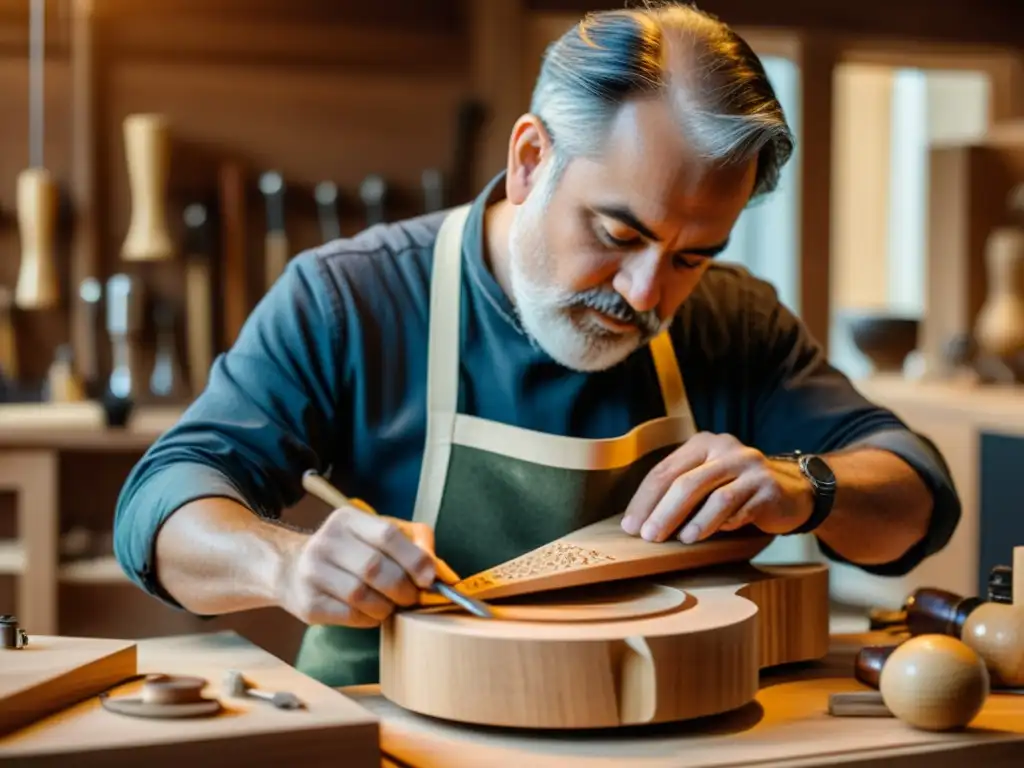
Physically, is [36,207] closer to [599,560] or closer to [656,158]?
[656,158]

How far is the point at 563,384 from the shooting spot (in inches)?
82.4

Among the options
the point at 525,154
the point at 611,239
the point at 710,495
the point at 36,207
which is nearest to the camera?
the point at 710,495

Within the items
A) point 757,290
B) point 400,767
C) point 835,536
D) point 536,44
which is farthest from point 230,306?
point 400,767

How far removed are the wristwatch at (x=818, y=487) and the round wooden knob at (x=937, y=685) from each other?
1.40 feet

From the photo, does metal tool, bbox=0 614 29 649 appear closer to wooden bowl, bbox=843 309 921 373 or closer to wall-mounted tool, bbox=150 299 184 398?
wall-mounted tool, bbox=150 299 184 398

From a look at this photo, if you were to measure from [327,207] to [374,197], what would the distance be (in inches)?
5.8

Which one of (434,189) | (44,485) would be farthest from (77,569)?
(434,189)

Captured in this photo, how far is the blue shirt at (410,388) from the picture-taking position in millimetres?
1945

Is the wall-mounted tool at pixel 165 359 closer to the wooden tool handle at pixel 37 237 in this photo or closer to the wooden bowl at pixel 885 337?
the wooden tool handle at pixel 37 237

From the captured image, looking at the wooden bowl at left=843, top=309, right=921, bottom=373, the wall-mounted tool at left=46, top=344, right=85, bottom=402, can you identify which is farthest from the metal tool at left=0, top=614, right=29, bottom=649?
the wooden bowl at left=843, top=309, right=921, bottom=373

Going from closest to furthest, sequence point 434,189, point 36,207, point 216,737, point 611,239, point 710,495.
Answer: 1. point 216,737
2. point 710,495
3. point 611,239
4. point 36,207
5. point 434,189

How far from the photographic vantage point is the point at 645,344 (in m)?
2.09

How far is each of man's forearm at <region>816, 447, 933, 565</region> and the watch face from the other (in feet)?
0.10

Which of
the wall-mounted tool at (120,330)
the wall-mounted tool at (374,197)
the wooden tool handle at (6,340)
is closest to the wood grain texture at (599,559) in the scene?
the wall-mounted tool at (120,330)
